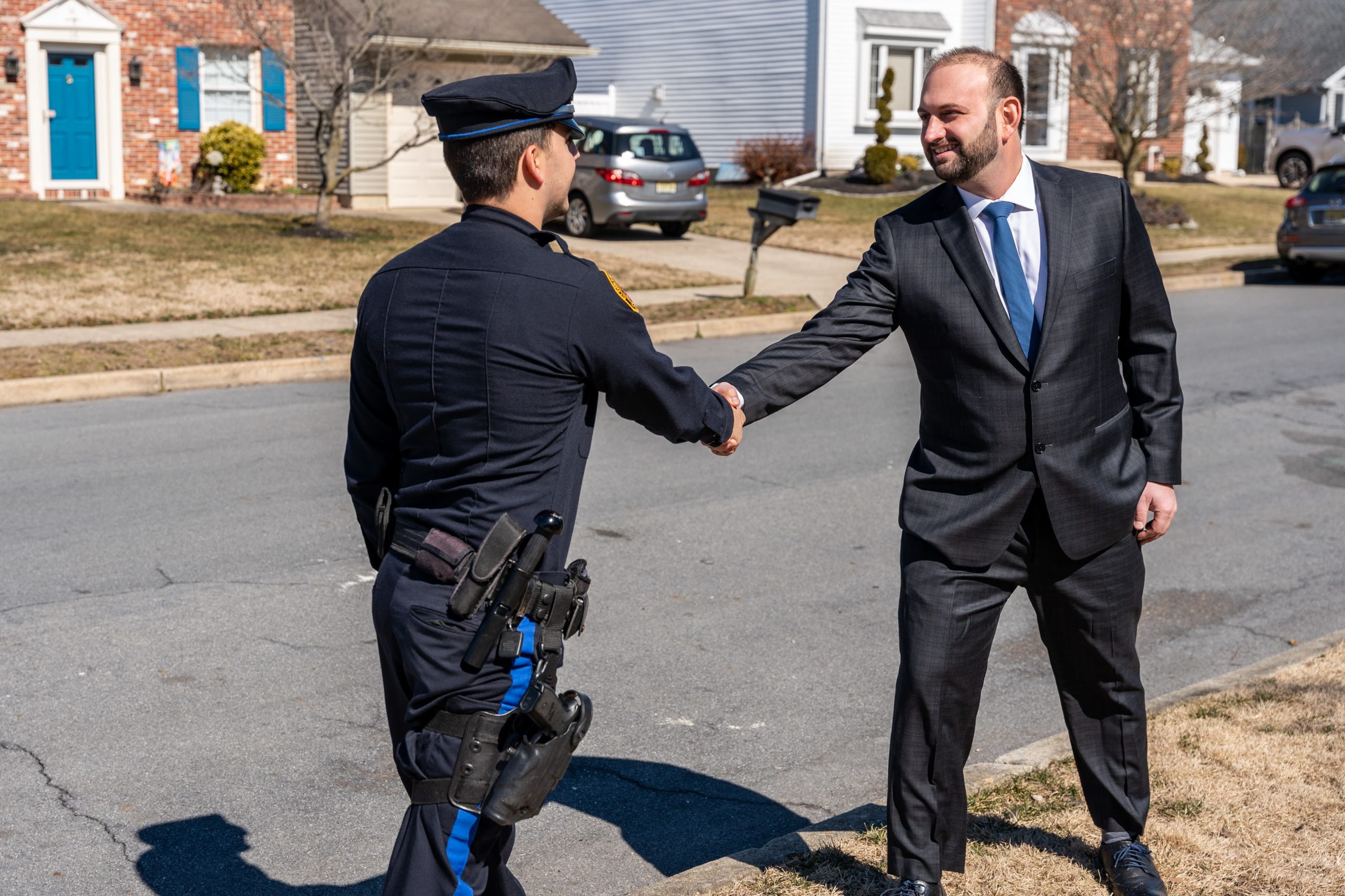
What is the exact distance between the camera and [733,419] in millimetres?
3156

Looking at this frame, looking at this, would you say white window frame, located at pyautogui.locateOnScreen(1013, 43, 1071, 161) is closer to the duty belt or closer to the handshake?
the handshake

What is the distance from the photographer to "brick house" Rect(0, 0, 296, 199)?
78.5ft

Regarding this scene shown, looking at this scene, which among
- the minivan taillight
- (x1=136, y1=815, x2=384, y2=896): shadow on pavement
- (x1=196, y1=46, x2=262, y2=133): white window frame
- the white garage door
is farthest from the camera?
the white garage door

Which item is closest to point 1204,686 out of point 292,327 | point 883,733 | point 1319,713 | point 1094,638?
point 1319,713

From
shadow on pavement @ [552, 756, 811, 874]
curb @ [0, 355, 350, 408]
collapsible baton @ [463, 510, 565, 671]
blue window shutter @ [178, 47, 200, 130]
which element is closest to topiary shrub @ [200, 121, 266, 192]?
blue window shutter @ [178, 47, 200, 130]

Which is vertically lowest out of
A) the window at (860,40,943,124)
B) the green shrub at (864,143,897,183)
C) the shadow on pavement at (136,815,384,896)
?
the shadow on pavement at (136,815,384,896)

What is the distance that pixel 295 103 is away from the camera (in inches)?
1057

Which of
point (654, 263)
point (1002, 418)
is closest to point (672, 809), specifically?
point (1002, 418)

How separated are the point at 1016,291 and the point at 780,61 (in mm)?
29194

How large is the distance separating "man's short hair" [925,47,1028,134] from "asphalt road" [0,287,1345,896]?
2.17 m

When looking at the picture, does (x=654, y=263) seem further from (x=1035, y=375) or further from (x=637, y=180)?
(x=1035, y=375)

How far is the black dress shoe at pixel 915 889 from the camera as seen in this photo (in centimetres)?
347

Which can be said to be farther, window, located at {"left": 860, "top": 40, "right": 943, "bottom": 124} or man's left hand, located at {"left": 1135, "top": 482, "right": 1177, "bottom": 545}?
window, located at {"left": 860, "top": 40, "right": 943, "bottom": 124}

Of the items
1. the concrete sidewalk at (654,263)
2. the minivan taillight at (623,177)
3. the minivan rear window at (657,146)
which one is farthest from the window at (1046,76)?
the minivan taillight at (623,177)
